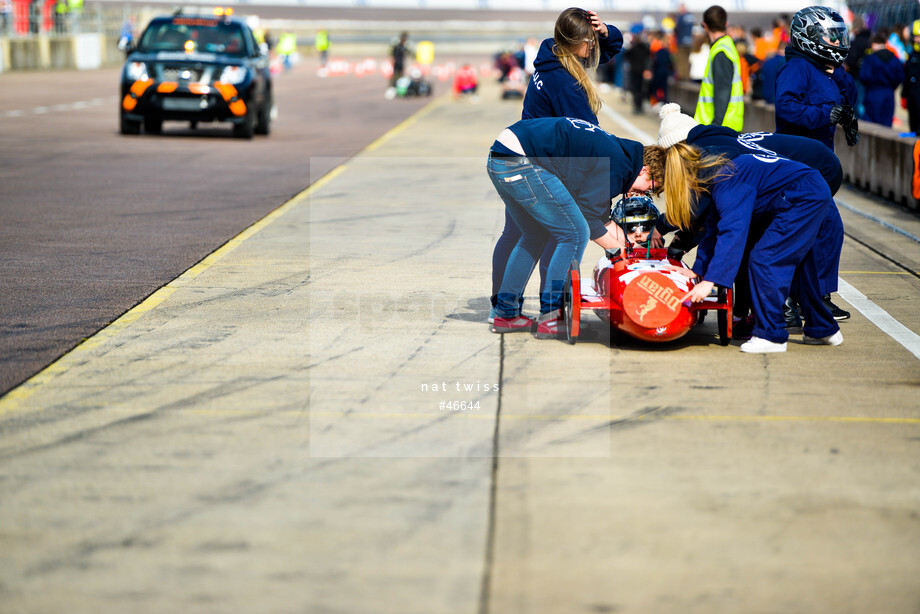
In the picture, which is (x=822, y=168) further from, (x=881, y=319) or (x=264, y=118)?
(x=264, y=118)

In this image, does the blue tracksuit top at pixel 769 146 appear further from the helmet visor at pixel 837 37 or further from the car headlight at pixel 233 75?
the car headlight at pixel 233 75

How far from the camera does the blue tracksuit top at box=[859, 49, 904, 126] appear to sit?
662 inches

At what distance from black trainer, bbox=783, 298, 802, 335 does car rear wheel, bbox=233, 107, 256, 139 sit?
13375mm

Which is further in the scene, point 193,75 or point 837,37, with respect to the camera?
point 193,75

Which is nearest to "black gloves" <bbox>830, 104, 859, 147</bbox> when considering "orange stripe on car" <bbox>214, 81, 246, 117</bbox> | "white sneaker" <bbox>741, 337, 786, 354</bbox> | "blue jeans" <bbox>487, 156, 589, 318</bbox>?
"white sneaker" <bbox>741, 337, 786, 354</bbox>

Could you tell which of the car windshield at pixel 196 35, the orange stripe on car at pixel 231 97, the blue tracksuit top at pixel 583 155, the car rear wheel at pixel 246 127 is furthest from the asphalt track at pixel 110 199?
the blue tracksuit top at pixel 583 155

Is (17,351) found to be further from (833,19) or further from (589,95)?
(833,19)

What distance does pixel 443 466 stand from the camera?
4.62 m

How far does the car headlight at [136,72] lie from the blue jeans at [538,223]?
13.4m

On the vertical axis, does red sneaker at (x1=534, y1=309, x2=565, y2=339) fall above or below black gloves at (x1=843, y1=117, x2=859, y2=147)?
below

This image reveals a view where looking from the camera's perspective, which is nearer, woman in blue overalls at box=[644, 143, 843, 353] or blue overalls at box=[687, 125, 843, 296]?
woman in blue overalls at box=[644, 143, 843, 353]

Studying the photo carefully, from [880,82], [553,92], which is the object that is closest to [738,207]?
[553,92]

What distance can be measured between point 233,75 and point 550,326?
1325cm

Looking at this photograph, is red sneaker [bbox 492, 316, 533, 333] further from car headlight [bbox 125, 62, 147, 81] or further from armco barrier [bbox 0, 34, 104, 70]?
armco barrier [bbox 0, 34, 104, 70]
